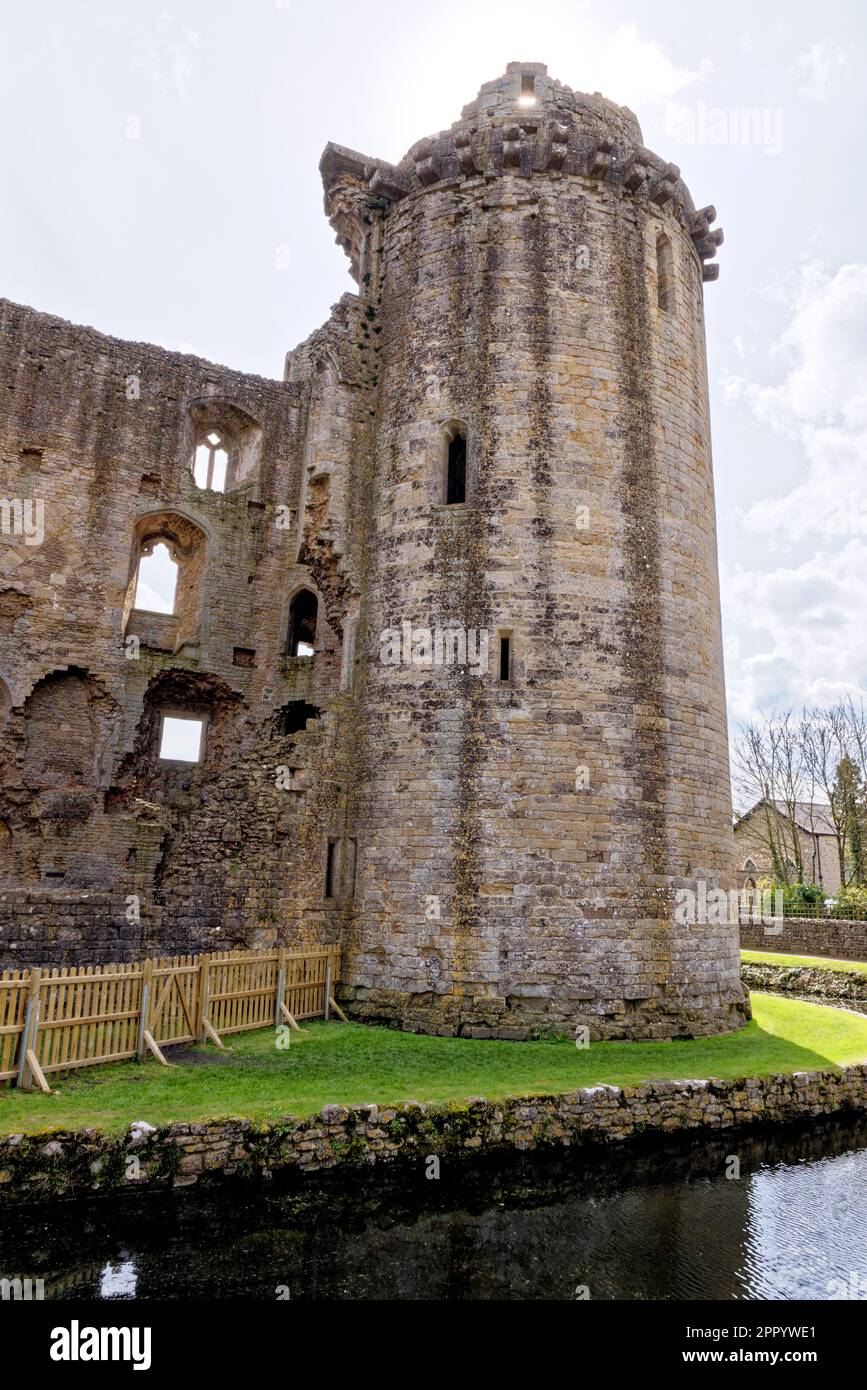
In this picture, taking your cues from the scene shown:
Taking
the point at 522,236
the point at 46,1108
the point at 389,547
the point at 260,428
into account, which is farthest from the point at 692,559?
the point at 46,1108

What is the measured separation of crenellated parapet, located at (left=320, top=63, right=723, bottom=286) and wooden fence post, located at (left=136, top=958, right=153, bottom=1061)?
1323 cm

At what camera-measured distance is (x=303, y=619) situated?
65.9ft

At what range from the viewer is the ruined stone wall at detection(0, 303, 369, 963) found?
14422mm

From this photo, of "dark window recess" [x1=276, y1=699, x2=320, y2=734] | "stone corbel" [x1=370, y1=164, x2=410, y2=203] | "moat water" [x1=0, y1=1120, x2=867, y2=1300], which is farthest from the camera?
"dark window recess" [x1=276, y1=699, x2=320, y2=734]

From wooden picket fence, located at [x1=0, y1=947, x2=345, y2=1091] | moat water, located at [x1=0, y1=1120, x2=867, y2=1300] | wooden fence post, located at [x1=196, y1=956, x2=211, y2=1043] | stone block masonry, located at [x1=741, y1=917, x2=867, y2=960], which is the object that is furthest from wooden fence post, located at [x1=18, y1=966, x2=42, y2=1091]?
stone block masonry, located at [x1=741, y1=917, x2=867, y2=960]

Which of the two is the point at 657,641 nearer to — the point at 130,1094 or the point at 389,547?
the point at 389,547

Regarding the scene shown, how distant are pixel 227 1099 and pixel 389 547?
9275 mm

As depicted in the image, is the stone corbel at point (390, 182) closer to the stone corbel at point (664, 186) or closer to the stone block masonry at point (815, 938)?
the stone corbel at point (664, 186)

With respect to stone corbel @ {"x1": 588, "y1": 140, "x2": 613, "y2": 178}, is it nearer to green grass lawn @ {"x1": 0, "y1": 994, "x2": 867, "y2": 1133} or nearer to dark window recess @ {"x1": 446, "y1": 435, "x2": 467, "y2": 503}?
dark window recess @ {"x1": 446, "y1": 435, "x2": 467, "y2": 503}

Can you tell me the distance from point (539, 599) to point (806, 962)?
1605cm

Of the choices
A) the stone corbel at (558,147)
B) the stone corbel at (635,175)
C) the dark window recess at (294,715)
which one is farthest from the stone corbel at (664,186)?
the dark window recess at (294,715)

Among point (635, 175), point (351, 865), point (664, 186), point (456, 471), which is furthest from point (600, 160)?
point (351, 865)

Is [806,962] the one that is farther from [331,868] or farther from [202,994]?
[202,994]

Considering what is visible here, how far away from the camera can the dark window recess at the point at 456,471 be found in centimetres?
1530
